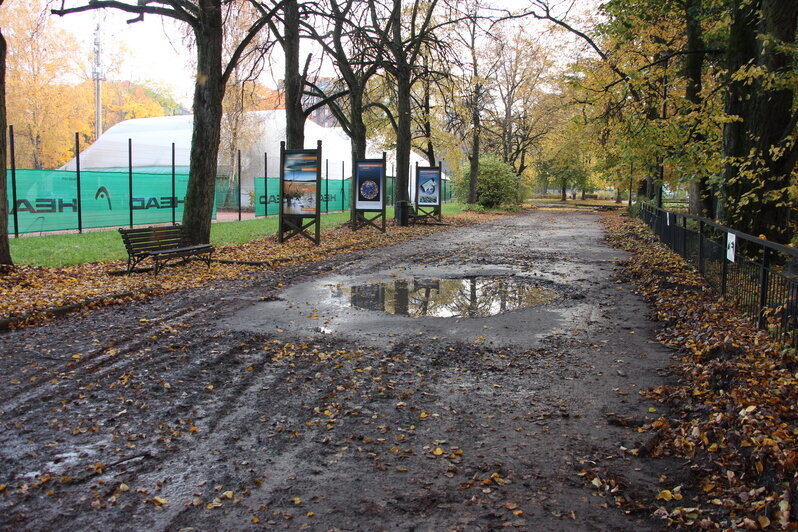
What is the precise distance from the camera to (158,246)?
467 inches

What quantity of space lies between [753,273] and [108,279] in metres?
9.53

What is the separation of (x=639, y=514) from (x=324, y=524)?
1716 millimetres

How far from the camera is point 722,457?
401cm

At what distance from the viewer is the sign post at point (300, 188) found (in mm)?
16781

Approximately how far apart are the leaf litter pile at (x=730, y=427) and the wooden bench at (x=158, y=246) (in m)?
8.66

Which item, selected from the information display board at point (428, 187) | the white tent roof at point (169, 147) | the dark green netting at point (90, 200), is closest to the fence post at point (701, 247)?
the dark green netting at point (90, 200)

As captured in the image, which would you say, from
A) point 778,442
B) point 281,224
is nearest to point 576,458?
point 778,442

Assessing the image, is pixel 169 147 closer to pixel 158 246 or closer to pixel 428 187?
pixel 428 187

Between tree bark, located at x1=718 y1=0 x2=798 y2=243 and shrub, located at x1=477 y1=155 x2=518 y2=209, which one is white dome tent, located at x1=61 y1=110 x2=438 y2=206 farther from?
tree bark, located at x1=718 y1=0 x2=798 y2=243

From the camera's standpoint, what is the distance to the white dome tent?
44406mm

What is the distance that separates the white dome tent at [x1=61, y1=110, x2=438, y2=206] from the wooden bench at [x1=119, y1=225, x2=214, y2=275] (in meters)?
30.3

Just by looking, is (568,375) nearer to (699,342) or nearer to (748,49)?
(699,342)

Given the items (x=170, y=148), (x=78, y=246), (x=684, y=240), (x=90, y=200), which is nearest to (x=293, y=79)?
(x=90, y=200)

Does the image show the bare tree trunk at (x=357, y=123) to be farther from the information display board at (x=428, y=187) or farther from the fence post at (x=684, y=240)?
the fence post at (x=684, y=240)
